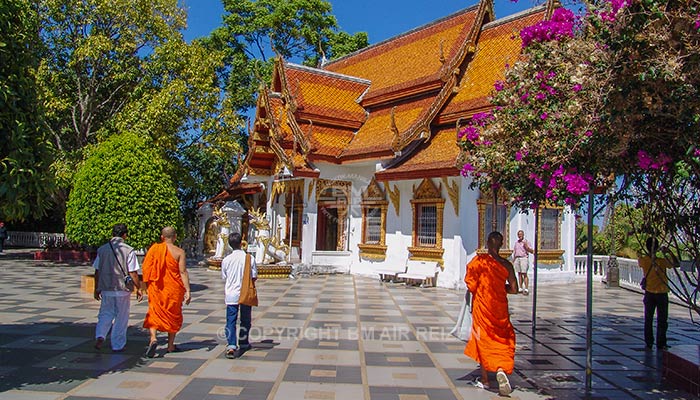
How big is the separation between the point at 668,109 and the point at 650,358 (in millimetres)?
4634

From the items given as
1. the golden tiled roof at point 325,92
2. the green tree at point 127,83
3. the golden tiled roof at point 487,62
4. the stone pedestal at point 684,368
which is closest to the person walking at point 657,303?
the stone pedestal at point 684,368

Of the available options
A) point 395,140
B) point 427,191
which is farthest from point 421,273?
point 395,140

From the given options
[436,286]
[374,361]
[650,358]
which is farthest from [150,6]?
[650,358]

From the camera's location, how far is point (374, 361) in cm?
678

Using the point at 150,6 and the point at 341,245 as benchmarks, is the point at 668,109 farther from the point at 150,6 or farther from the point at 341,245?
the point at 150,6

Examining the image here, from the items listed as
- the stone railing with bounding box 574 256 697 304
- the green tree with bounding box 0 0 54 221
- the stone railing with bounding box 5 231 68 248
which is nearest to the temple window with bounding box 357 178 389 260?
the stone railing with bounding box 574 256 697 304

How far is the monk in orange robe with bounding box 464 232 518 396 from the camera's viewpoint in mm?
5562

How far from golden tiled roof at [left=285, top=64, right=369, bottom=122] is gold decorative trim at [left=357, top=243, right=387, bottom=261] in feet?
15.1

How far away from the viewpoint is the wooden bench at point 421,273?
592 inches

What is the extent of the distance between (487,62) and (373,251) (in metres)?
6.59

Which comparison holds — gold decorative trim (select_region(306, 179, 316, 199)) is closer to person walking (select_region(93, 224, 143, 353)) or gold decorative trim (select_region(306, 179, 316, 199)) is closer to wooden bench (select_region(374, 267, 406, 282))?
wooden bench (select_region(374, 267, 406, 282))

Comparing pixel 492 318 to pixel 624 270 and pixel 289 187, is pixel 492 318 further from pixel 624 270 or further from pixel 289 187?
pixel 289 187

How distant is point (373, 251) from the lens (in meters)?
17.4

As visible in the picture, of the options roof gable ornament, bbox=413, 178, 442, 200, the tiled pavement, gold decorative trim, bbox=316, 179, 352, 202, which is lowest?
the tiled pavement
